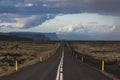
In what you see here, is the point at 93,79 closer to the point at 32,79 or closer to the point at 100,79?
the point at 100,79

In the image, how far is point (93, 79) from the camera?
22.8 m

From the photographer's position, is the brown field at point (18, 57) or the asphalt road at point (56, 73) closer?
the asphalt road at point (56, 73)

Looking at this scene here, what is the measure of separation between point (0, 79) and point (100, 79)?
694cm

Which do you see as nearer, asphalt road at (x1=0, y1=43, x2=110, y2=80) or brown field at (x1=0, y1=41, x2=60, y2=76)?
asphalt road at (x1=0, y1=43, x2=110, y2=80)

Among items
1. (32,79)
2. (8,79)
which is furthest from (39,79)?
(8,79)

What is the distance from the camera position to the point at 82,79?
22.9 metres

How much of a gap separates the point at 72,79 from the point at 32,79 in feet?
9.03

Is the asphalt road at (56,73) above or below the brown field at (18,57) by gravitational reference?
above

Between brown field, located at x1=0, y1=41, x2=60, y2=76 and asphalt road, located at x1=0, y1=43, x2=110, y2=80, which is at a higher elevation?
asphalt road, located at x1=0, y1=43, x2=110, y2=80

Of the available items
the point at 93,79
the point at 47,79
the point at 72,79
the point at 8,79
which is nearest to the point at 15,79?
the point at 8,79

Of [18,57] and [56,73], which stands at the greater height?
[56,73]

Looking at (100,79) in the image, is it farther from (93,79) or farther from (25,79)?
(25,79)

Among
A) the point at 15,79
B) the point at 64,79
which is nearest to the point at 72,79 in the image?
the point at 64,79

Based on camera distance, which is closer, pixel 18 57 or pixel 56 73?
pixel 56 73
